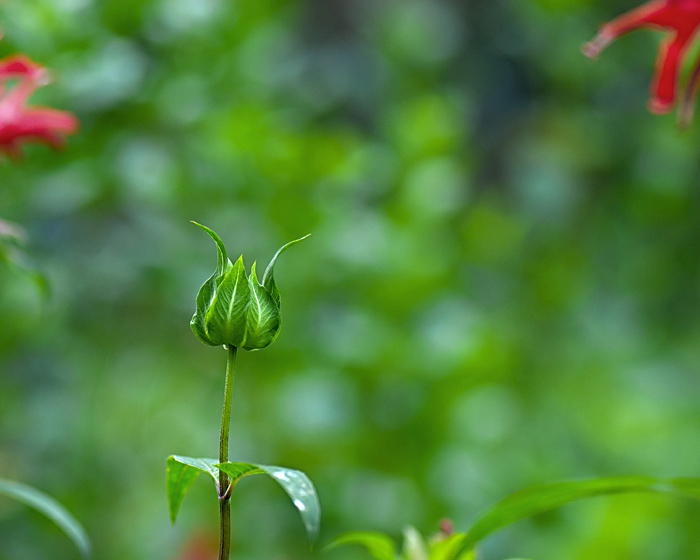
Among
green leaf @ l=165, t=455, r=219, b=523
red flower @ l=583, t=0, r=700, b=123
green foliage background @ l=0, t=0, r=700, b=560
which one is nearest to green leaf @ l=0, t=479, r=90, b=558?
green leaf @ l=165, t=455, r=219, b=523

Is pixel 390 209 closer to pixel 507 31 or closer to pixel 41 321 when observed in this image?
pixel 41 321

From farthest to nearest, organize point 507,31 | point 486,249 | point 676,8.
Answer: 1. point 507,31
2. point 486,249
3. point 676,8

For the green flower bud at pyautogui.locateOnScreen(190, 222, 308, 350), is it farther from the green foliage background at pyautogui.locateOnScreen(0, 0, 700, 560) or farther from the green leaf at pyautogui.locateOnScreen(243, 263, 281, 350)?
the green foliage background at pyautogui.locateOnScreen(0, 0, 700, 560)

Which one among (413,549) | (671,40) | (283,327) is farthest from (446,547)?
(283,327)

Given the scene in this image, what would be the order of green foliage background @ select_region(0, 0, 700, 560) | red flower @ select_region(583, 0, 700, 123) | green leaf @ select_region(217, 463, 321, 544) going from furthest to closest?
green foliage background @ select_region(0, 0, 700, 560) → red flower @ select_region(583, 0, 700, 123) → green leaf @ select_region(217, 463, 321, 544)

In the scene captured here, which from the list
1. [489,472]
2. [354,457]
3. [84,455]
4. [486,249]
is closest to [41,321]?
[84,455]

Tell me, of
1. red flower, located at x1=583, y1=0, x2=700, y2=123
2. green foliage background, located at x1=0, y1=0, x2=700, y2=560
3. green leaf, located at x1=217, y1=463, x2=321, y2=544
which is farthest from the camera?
green foliage background, located at x1=0, y1=0, x2=700, y2=560
